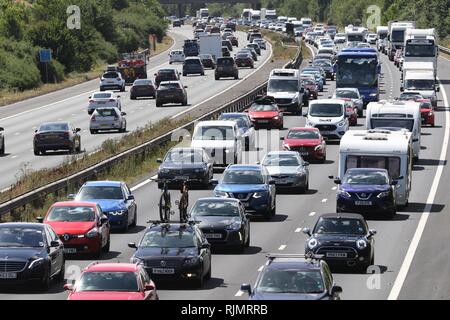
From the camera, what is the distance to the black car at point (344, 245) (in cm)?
3173

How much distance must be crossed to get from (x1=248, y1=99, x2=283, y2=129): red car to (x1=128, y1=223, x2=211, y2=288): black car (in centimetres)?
4077

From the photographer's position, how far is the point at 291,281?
954 inches

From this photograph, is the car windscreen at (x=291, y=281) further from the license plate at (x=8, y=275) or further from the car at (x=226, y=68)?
the car at (x=226, y=68)

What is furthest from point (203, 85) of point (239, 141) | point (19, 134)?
point (239, 141)

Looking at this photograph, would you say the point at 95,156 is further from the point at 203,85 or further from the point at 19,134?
the point at 203,85

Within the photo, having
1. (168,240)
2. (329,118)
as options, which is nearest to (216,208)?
(168,240)

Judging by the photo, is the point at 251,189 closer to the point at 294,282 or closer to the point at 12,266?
the point at 12,266

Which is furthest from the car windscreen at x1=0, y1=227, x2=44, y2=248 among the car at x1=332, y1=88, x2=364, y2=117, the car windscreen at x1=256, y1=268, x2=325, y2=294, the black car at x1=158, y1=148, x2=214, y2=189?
the car at x1=332, y1=88, x2=364, y2=117

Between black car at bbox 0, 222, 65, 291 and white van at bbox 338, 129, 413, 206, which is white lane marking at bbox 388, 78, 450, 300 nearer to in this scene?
white van at bbox 338, 129, 413, 206

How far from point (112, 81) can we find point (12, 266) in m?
74.7

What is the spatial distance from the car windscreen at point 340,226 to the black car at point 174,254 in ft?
10.4

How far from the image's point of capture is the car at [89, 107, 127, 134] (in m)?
71.0

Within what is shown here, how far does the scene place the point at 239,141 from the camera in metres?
56.1
